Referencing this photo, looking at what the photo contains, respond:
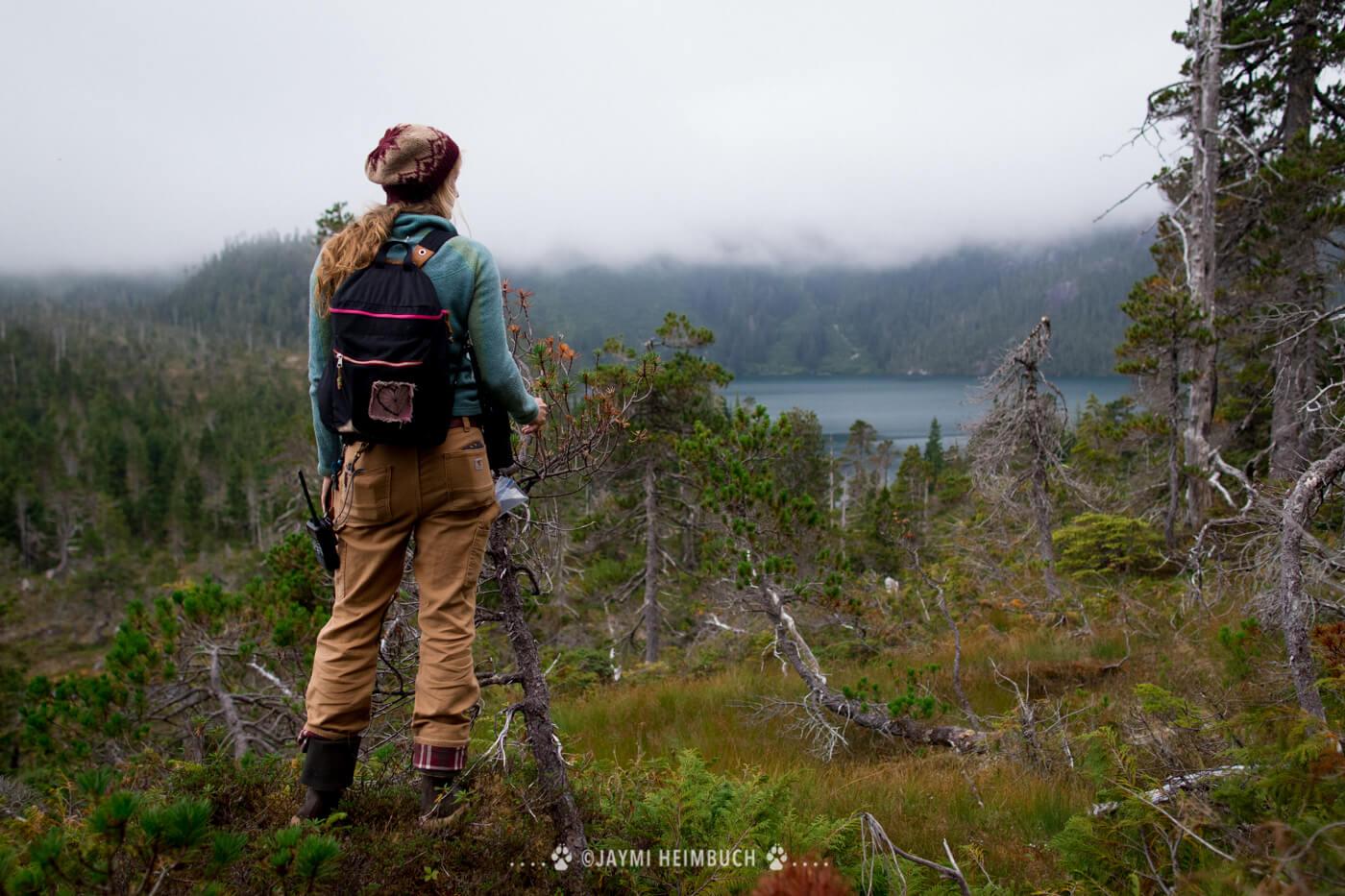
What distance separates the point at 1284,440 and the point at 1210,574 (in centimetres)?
380

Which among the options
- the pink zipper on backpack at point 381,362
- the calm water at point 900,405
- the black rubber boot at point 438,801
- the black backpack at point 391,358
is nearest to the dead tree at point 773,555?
the black rubber boot at point 438,801

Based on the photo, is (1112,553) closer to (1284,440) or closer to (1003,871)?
(1284,440)

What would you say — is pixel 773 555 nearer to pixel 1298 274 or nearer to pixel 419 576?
pixel 419 576

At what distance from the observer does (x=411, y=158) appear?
237 cm

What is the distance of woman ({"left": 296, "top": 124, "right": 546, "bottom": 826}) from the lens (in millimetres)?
2268

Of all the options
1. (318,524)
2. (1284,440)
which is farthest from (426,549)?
(1284,440)

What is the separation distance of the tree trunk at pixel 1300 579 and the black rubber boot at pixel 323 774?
343cm

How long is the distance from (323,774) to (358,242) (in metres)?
1.69

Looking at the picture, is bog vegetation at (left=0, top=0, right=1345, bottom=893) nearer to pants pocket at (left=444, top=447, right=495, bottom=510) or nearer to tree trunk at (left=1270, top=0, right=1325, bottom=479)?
tree trunk at (left=1270, top=0, right=1325, bottom=479)

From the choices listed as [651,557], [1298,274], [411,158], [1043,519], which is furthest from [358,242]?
[1298,274]

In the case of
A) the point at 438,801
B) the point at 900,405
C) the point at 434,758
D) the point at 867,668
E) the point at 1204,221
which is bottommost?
the point at 900,405

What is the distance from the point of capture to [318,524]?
2381mm

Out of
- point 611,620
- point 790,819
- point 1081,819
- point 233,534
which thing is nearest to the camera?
point 1081,819

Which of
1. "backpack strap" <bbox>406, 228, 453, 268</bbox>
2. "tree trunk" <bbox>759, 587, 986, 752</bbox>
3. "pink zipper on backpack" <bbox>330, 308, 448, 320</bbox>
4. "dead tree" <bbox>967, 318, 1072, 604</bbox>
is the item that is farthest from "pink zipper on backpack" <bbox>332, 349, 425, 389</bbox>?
"dead tree" <bbox>967, 318, 1072, 604</bbox>
